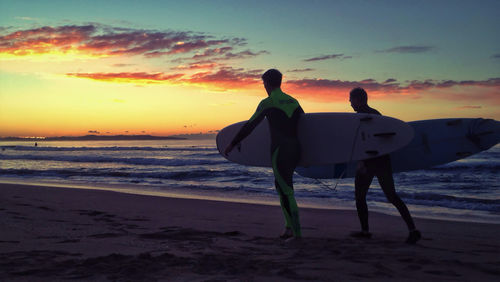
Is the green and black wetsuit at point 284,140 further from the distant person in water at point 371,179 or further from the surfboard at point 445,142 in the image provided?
the surfboard at point 445,142

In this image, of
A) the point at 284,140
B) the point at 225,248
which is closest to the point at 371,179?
the point at 284,140

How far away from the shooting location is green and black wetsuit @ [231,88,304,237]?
4.07 meters

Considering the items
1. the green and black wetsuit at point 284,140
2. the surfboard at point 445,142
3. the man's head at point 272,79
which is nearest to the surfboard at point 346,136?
the green and black wetsuit at point 284,140

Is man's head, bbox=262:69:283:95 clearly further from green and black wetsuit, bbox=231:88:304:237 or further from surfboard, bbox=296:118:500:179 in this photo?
surfboard, bbox=296:118:500:179

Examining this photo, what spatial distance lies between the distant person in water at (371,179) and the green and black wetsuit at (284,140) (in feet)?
2.47

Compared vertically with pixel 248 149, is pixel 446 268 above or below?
below

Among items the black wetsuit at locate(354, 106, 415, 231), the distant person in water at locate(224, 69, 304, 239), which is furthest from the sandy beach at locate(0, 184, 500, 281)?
the distant person in water at locate(224, 69, 304, 239)

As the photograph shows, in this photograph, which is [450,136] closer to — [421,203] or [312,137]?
[312,137]

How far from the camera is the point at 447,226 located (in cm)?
557

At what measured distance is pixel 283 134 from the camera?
4090 mm

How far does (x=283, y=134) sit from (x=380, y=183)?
1135 mm

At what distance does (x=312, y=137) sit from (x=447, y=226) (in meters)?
2.57

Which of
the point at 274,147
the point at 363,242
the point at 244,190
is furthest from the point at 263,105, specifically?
the point at 244,190

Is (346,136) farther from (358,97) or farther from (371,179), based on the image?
(371,179)
